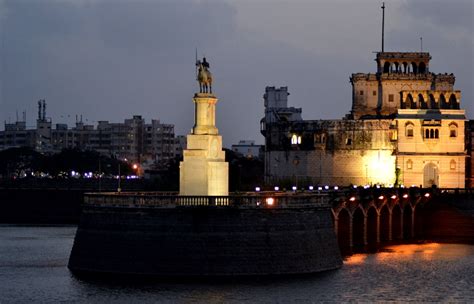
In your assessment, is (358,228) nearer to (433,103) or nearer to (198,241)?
(433,103)

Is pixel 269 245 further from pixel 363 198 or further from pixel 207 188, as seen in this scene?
pixel 363 198

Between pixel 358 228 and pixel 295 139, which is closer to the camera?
pixel 358 228

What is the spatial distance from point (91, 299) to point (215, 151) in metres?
16.1

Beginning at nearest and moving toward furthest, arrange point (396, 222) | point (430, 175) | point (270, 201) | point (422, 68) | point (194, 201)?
1. point (194, 201)
2. point (270, 201)
3. point (396, 222)
4. point (430, 175)
5. point (422, 68)

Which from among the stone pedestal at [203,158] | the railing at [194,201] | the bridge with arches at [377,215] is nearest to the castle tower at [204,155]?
the stone pedestal at [203,158]

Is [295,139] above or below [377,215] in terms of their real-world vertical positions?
above

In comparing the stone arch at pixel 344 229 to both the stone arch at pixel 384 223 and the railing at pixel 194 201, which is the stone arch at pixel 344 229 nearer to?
the stone arch at pixel 384 223

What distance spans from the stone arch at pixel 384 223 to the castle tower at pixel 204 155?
36253 mm

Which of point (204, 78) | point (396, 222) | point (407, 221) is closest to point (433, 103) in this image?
point (407, 221)

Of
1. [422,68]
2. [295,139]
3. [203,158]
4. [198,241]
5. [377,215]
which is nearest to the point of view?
[198,241]

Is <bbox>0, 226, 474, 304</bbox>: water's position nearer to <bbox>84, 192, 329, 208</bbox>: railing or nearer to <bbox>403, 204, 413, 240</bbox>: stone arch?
<bbox>84, 192, 329, 208</bbox>: railing

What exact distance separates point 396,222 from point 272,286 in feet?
168

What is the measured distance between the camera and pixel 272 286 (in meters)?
76.8

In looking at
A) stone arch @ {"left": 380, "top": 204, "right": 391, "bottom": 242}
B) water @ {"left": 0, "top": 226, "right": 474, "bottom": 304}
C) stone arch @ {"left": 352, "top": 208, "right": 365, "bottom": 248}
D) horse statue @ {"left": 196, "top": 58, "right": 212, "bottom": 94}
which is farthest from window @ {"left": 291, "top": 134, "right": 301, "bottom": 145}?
horse statue @ {"left": 196, "top": 58, "right": 212, "bottom": 94}
